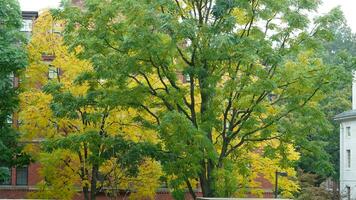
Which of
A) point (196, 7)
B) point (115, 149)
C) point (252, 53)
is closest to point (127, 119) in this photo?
point (115, 149)

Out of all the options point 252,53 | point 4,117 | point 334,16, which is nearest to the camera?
point 252,53

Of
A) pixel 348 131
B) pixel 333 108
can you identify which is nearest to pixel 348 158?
pixel 348 131

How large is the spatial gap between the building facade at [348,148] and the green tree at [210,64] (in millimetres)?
31770

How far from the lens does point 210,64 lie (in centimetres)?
2000

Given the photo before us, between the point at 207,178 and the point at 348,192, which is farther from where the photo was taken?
the point at 348,192

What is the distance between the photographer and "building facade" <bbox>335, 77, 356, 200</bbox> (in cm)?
5176

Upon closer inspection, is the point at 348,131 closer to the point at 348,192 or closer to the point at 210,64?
the point at 348,192

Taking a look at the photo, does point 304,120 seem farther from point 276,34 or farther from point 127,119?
point 127,119

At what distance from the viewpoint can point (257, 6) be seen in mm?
20562

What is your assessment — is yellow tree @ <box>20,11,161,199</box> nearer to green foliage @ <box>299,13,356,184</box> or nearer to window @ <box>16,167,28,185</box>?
green foliage @ <box>299,13,356,184</box>

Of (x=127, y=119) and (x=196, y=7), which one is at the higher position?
(x=196, y=7)

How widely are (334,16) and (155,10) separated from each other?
5.75 m

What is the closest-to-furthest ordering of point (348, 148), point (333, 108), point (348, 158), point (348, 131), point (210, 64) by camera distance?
point (210, 64), point (348, 148), point (348, 158), point (348, 131), point (333, 108)

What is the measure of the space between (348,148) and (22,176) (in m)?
26.7
